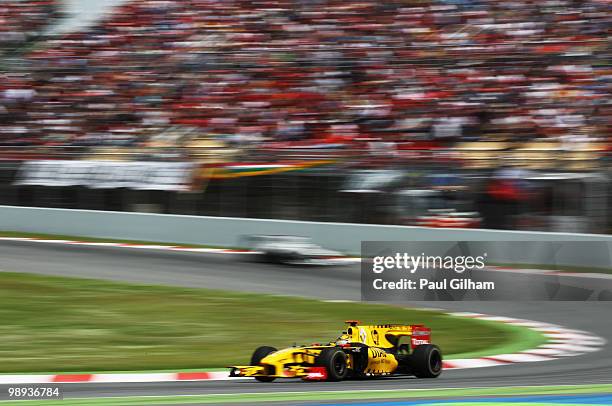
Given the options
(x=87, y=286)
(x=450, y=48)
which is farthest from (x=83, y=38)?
(x=87, y=286)

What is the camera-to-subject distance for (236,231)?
54.5 ft

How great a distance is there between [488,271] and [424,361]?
4847mm

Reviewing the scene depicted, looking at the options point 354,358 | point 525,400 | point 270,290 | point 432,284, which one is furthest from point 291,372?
point 270,290

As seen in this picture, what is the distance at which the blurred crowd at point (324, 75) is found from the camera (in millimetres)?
15805

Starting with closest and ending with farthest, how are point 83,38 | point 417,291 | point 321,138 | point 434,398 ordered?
1. point 434,398
2. point 417,291
3. point 321,138
4. point 83,38

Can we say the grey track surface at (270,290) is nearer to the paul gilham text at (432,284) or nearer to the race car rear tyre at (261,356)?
the race car rear tyre at (261,356)

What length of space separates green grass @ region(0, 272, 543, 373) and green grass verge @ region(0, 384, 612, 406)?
162 cm

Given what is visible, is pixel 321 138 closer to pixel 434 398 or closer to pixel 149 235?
pixel 149 235

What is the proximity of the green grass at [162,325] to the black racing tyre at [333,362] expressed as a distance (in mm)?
1596

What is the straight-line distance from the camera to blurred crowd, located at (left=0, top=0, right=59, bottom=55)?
893 inches

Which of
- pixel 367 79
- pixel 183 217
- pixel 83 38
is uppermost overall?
pixel 83 38

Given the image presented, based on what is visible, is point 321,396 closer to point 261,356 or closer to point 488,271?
point 261,356

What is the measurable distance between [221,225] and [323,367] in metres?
10.5

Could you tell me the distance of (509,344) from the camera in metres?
9.37
